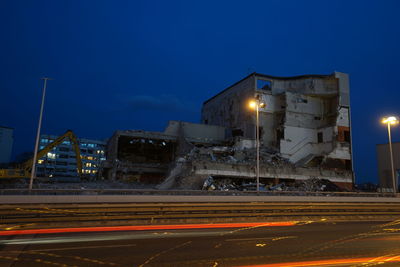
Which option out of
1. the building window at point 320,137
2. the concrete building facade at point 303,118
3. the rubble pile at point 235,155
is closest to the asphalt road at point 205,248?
the rubble pile at point 235,155

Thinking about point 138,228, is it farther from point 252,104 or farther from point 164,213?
point 252,104

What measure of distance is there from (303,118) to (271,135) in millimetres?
7159

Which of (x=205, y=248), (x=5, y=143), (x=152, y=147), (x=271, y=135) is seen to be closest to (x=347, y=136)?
(x=271, y=135)

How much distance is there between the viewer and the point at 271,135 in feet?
187

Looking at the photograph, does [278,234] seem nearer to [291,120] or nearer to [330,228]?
[330,228]

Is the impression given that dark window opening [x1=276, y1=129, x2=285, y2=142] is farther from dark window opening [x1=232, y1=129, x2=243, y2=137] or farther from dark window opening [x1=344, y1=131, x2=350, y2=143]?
dark window opening [x1=344, y1=131, x2=350, y2=143]

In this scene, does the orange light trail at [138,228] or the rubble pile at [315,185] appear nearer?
the orange light trail at [138,228]

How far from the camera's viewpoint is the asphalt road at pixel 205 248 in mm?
7203

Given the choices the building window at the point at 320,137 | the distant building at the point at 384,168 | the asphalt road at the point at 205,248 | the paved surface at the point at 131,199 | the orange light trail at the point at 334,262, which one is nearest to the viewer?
the orange light trail at the point at 334,262

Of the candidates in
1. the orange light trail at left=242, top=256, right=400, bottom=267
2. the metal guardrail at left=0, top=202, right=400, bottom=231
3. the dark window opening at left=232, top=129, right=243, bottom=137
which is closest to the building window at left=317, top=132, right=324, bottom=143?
the dark window opening at left=232, top=129, right=243, bottom=137

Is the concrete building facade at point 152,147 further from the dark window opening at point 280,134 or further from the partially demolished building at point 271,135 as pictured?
the dark window opening at point 280,134

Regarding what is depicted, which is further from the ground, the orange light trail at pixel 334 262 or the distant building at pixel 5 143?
the distant building at pixel 5 143

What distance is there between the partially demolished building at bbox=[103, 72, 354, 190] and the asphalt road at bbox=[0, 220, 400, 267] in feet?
114

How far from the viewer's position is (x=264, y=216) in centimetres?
1445
